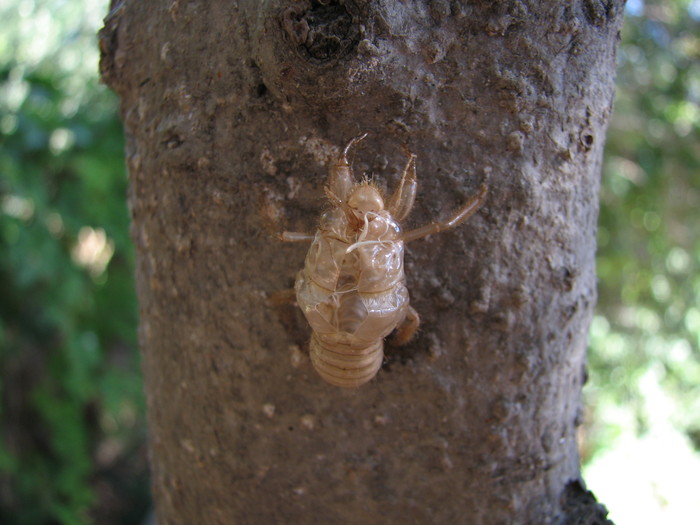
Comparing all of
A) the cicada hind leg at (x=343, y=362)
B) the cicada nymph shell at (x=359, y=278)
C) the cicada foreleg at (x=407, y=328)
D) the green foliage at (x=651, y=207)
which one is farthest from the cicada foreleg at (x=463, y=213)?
the green foliage at (x=651, y=207)

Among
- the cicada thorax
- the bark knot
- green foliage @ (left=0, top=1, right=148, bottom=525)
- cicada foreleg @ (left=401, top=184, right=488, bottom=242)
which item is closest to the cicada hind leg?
the cicada thorax

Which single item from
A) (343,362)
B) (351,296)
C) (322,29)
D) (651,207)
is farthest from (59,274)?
(651,207)

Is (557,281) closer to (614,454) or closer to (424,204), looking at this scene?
(424,204)

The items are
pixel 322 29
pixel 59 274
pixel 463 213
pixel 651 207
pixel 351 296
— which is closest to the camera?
pixel 322 29

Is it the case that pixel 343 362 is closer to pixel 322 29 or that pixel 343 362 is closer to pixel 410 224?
pixel 410 224

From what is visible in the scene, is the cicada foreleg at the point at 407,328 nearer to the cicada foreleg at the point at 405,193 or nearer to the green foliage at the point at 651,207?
the cicada foreleg at the point at 405,193

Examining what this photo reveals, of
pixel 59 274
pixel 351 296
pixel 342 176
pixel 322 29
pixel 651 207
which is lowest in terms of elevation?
pixel 651 207
